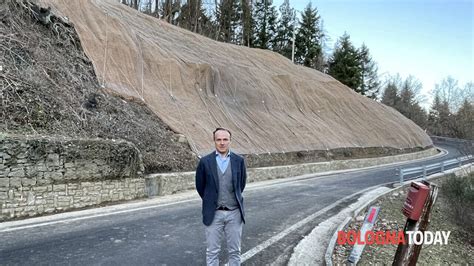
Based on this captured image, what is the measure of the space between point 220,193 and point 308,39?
53753 millimetres

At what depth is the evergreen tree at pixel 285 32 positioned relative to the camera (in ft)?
178

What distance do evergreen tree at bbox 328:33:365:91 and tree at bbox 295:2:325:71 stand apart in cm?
368

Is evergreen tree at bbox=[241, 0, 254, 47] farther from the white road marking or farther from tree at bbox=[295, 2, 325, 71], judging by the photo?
the white road marking

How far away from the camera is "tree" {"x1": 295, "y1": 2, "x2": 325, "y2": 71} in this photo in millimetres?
54812

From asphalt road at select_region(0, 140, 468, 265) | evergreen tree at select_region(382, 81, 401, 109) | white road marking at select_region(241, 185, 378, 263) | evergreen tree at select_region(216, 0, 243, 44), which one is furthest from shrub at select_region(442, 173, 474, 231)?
evergreen tree at select_region(382, 81, 401, 109)

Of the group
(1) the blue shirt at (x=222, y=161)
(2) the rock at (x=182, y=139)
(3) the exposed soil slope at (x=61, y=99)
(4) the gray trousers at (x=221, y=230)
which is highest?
(3) the exposed soil slope at (x=61, y=99)

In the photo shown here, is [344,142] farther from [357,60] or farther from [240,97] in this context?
[357,60]

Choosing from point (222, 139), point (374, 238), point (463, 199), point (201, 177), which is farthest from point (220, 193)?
point (463, 199)

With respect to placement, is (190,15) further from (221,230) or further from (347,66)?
(221,230)

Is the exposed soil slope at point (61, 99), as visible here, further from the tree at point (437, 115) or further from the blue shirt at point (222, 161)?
the tree at point (437, 115)

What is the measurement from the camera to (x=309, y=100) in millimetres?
32719

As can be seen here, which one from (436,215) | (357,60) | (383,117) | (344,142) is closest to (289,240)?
(436,215)

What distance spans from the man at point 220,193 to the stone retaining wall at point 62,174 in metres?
5.69

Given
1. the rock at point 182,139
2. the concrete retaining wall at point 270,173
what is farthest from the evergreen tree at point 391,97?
the rock at point 182,139
